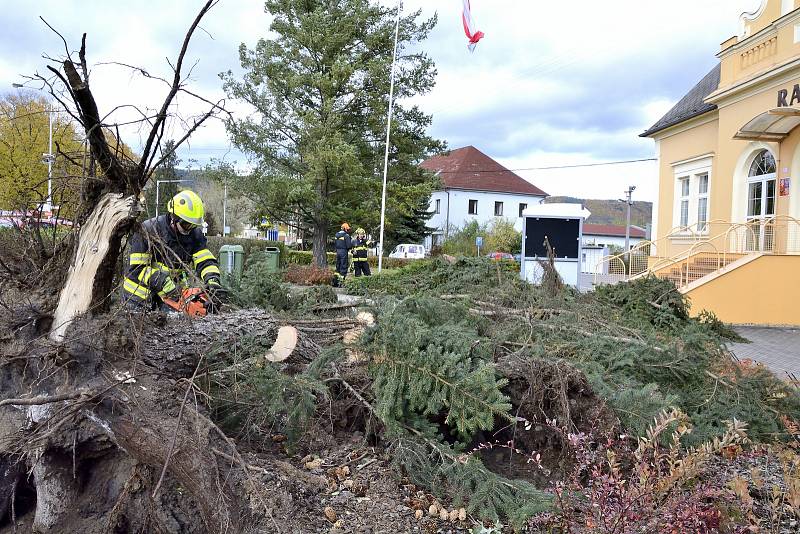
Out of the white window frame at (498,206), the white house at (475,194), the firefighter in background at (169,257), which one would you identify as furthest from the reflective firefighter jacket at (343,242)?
the white window frame at (498,206)

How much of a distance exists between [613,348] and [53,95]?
12.7ft

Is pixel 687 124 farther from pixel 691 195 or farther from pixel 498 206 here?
pixel 498 206

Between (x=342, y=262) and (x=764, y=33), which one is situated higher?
(x=764, y=33)

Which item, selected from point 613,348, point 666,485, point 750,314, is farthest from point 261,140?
point 666,485

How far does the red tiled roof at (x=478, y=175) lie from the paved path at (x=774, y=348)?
3743 cm

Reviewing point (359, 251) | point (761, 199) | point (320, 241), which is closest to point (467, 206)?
point (320, 241)

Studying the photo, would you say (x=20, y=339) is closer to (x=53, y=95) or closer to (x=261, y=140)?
(x=53, y=95)

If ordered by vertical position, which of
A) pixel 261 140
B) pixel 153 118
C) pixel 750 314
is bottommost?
pixel 750 314

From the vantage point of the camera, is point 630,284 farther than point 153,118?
Yes

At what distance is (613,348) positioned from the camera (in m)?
4.30

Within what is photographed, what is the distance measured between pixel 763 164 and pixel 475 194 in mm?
35312

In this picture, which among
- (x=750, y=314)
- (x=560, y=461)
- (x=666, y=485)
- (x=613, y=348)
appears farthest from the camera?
(x=750, y=314)

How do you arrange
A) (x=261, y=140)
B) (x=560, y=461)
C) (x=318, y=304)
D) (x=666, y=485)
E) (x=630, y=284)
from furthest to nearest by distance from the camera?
(x=261, y=140)
(x=630, y=284)
(x=318, y=304)
(x=560, y=461)
(x=666, y=485)

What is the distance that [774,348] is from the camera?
29.2 ft
